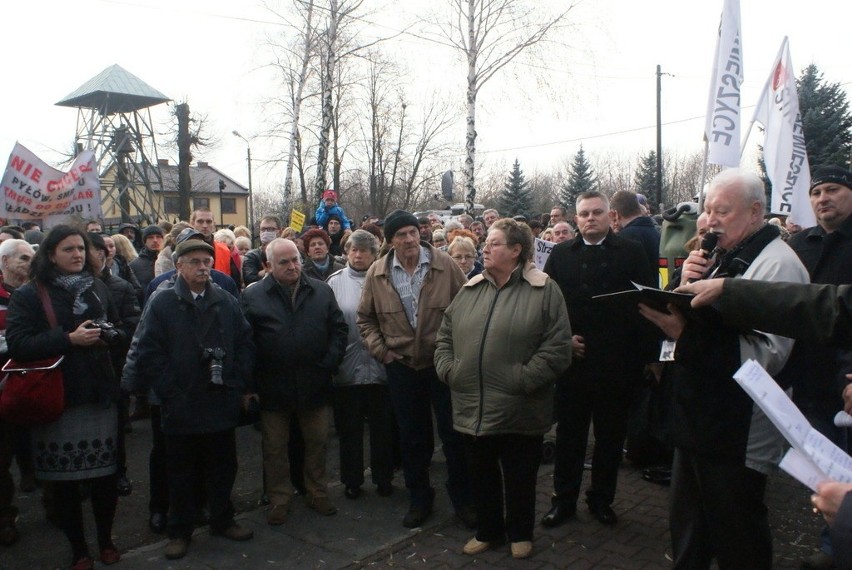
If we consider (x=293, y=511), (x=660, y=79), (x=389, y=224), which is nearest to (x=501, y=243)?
(x=389, y=224)

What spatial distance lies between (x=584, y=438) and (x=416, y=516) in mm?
1315

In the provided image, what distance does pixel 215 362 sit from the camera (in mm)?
4395

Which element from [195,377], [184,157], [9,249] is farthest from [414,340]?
[184,157]

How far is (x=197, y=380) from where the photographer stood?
172 inches

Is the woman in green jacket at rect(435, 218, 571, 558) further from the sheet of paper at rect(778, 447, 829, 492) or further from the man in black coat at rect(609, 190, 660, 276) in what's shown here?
the sheet of paper at rect(778, 447, 829, 492)

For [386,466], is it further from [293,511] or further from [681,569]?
[681,569]

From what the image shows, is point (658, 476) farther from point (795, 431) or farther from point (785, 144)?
point (795, 431)

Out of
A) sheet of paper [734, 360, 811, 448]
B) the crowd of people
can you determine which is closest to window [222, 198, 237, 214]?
the crowd of people

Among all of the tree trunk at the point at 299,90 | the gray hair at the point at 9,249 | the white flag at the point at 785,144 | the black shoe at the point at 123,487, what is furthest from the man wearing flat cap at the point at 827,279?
the tree trunk at the point at 299,90

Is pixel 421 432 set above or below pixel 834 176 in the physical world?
below

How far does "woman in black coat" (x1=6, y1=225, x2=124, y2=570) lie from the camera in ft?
13.6

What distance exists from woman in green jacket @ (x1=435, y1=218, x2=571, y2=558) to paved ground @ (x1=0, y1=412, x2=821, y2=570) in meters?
0.30

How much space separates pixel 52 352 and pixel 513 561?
10.2ft

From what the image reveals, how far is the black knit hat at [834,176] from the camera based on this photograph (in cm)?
429
